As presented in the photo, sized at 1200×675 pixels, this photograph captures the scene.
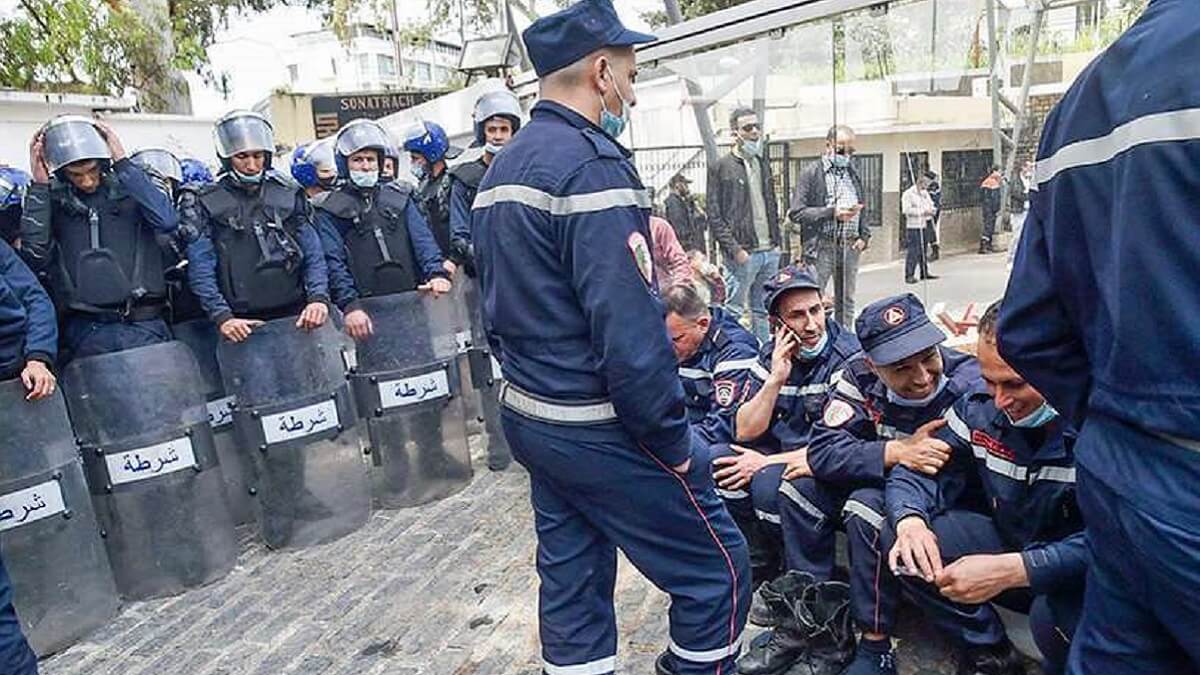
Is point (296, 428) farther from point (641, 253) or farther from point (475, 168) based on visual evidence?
point (641, 253)

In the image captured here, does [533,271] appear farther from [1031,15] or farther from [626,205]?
[1031,15]

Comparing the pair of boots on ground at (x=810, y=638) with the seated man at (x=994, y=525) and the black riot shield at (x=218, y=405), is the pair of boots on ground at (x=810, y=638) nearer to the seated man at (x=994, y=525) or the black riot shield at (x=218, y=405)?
the seated man at (x=994, y=525)

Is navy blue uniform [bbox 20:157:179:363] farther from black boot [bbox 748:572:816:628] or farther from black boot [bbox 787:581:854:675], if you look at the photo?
black boot [bbox 787:581:854:675]

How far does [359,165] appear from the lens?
15.0ft

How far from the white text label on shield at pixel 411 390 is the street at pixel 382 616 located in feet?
1.98

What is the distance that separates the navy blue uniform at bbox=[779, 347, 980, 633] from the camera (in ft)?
8.44

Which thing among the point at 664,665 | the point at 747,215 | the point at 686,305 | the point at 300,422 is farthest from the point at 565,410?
the point at 747,215

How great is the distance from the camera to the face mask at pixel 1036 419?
7.26 feet

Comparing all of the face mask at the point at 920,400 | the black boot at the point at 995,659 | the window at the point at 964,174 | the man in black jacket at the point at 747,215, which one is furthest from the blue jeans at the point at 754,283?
the black boot at the point at 995,659

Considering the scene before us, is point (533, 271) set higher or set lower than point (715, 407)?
higher

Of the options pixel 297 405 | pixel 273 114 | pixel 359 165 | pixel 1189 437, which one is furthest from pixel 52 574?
pixel 273 114

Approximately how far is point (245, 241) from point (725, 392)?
7.74ft

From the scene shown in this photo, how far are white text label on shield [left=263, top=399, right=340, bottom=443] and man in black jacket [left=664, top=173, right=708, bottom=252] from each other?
3.21 meters

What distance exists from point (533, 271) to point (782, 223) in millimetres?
4045
